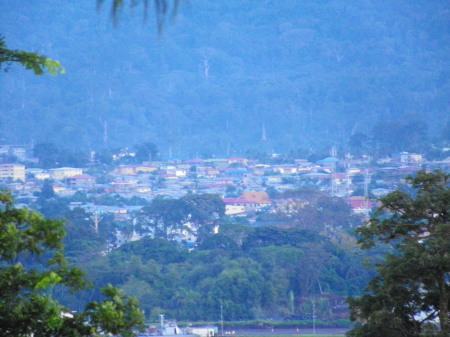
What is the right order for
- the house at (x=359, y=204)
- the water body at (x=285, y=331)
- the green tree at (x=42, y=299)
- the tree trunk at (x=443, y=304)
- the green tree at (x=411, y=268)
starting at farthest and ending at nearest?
the house at (x=359, y=204)
the water body at (x=285, y=331)
the green tree at (x=411, y=268)
the tree trunk at (x=443, y=304)
the green tree at (x=42, y=299)

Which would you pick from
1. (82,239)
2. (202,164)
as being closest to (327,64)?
(202,164)

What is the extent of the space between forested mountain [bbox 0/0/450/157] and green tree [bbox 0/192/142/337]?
211 feet

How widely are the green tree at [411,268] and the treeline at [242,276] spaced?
1641cm

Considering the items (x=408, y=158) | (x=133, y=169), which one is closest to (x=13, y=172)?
(x=133, y=169)

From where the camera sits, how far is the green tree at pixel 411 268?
654 centimetres

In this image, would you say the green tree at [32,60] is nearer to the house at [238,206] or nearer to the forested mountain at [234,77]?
the house at [238,206]

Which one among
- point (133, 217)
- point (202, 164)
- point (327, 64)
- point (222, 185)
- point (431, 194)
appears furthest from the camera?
point (327, 64)

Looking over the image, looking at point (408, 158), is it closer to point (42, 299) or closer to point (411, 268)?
point (411, 268)

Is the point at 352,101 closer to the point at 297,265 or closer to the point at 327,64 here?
the point at 327,64

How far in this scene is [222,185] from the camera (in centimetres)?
5709

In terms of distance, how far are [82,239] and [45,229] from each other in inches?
1094

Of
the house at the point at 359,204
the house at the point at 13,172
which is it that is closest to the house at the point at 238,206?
the house at the point at 359,204

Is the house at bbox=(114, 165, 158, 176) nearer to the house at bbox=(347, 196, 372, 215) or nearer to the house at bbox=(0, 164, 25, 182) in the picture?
the house at bbox=(0, 164, 25, 182)

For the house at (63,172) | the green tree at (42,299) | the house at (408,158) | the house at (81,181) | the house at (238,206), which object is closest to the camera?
the green tree at (42,299)
